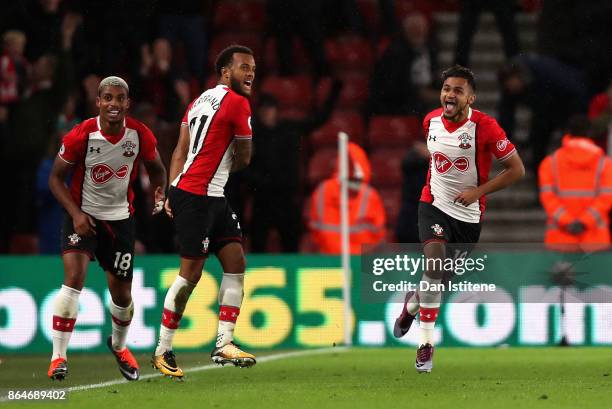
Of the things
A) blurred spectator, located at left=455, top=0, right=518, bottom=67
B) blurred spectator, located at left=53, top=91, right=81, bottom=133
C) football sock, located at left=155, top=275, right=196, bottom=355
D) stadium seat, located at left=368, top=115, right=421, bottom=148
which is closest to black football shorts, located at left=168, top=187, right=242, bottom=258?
football sock, located at left=155, top=275, right=196, bottom=355

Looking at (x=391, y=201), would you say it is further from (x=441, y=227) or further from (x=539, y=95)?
(x=441, y=227)

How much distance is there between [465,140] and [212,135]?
6.09ft

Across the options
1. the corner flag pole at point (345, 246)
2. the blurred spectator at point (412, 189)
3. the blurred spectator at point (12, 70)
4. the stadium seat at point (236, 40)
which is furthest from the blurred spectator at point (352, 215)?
the stadium seat at point (236, 40)

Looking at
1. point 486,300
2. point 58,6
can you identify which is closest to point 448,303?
point 486,300

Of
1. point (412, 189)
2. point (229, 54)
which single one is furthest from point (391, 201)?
point (229, 54)

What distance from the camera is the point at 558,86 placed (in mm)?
15992

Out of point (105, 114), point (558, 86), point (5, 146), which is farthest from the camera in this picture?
point (558, 86)

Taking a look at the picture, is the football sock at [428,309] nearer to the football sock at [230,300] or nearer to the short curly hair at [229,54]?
the football sock at [230,300]

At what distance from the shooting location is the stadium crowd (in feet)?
47.9

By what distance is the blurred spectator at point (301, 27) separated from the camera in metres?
16.5

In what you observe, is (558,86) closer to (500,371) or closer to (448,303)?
(448,303)

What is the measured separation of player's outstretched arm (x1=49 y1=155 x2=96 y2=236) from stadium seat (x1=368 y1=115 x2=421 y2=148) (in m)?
7.75

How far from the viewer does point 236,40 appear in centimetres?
1858

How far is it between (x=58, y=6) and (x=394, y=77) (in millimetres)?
4034
